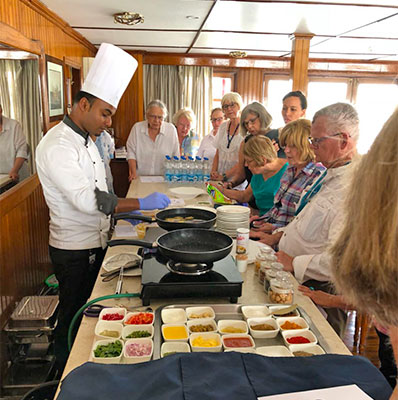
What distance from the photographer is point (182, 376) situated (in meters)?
0.87

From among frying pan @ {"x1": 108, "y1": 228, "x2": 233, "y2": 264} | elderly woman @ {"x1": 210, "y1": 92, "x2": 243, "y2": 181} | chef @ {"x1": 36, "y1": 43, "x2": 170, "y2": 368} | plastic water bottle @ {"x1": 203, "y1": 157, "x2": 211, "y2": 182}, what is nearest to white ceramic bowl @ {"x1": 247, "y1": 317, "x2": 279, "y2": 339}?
frying pan @ {"x1": 108, "y1": 228, "x2": 233, "y2": 264}

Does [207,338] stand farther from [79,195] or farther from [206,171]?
[206,171]

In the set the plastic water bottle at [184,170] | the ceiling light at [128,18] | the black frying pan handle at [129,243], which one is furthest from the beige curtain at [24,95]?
the black frying pan handle at [129,243]

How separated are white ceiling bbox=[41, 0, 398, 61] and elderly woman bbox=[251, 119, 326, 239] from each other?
1.02 meters

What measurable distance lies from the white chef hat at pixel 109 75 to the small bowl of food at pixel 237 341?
59.3 inches

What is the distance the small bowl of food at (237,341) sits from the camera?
3.52 feet

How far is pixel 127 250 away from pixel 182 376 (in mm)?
1024

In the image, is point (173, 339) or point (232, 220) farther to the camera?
point (232, 220)

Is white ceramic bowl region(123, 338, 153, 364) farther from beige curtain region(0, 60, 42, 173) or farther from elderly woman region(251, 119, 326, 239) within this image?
beige curtain region(0, 60, 42, 173)

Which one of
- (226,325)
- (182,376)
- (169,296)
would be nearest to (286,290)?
(226,325)

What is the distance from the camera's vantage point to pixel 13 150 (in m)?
2.51

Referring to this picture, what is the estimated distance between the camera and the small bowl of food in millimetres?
1074

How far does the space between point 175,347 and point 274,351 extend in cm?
27

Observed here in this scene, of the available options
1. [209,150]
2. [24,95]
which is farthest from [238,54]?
[24,95]
